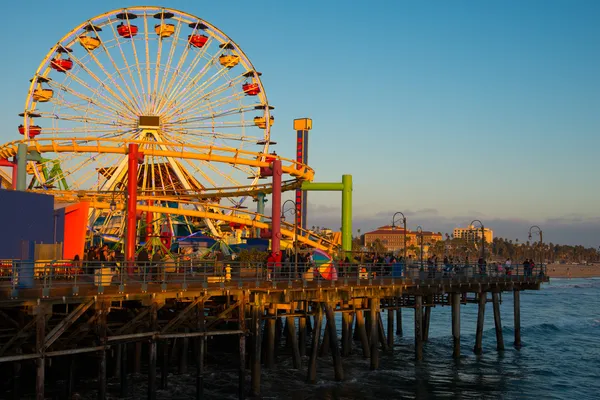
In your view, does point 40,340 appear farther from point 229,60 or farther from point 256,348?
point 229,60

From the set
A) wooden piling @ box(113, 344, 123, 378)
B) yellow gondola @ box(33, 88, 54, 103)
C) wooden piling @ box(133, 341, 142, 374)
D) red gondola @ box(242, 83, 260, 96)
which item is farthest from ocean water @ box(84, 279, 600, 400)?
yellow gondola @ box(33, 88, 54, 103)

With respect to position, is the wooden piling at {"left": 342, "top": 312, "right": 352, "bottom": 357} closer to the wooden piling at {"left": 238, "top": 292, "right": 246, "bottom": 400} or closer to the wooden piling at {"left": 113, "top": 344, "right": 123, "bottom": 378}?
the wooden piling at {"left": 238, "top": 292, "right": 246, "bottom": 400}

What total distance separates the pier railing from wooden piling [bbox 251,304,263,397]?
108cm

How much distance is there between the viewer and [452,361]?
3981 cm

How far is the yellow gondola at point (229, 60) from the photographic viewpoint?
53188mm

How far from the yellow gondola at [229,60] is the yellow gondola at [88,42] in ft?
27.8

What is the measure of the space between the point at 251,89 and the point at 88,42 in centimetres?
1144

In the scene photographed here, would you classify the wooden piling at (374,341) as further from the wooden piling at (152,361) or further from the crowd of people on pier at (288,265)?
the wooden piling at (152,361)

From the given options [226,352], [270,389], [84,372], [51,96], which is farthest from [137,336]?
[51,96]

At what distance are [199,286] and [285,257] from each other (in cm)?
989

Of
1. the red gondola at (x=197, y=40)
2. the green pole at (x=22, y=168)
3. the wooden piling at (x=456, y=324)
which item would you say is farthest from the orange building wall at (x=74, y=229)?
the red gondola at (x=197, y=40)

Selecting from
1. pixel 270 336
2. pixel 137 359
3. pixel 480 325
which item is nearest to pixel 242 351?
pixel 270 336

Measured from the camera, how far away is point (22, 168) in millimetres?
37562

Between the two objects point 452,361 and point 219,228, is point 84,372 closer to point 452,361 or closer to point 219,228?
point 452,361
